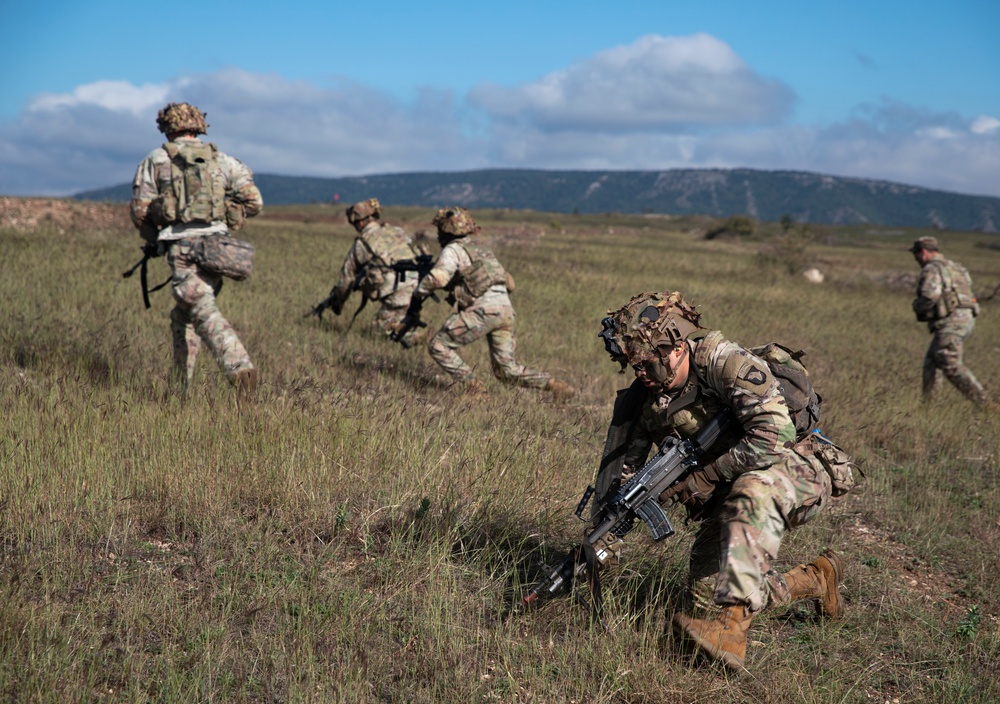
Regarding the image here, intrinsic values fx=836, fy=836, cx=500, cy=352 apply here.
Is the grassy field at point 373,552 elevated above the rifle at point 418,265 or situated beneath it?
situated beneath

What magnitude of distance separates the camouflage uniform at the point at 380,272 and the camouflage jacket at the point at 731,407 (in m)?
6.55

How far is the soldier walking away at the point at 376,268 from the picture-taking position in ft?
32.4

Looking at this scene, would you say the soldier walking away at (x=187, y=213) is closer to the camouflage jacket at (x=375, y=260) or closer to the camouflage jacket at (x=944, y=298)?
the camouflage jacket at (x=375, y=260)

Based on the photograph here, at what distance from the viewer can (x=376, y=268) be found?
998 centimetres

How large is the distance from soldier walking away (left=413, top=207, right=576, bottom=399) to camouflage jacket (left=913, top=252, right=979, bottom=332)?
493cm

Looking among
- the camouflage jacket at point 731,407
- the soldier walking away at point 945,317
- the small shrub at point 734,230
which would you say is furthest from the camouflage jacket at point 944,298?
the small shrub at point 734,230

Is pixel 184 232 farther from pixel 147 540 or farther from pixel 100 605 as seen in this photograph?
pixel 100 605

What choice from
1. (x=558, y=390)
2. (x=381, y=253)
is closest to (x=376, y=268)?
(x=381, y=253)

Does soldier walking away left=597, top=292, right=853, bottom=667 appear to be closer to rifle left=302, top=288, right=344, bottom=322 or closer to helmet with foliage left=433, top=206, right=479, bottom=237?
helmet with foliage left=433, top=206, right=479, bottom=237

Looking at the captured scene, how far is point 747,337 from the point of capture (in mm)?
11812

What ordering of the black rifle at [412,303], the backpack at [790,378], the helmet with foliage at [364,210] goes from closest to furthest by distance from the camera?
1. the backpack at [790,378]
2. the black rifle at [412,303]
3. the helmet with foliage at [364,210]

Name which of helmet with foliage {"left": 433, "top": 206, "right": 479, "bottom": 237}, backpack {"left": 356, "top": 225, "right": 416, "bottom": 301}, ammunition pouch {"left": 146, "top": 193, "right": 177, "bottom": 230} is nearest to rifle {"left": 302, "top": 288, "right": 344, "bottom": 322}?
backpack {"left": 356, "top": 225, "right": 416, "bottom": 301}

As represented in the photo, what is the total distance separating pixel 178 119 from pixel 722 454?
4.97 m

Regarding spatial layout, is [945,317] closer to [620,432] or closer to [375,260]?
[375,260]
